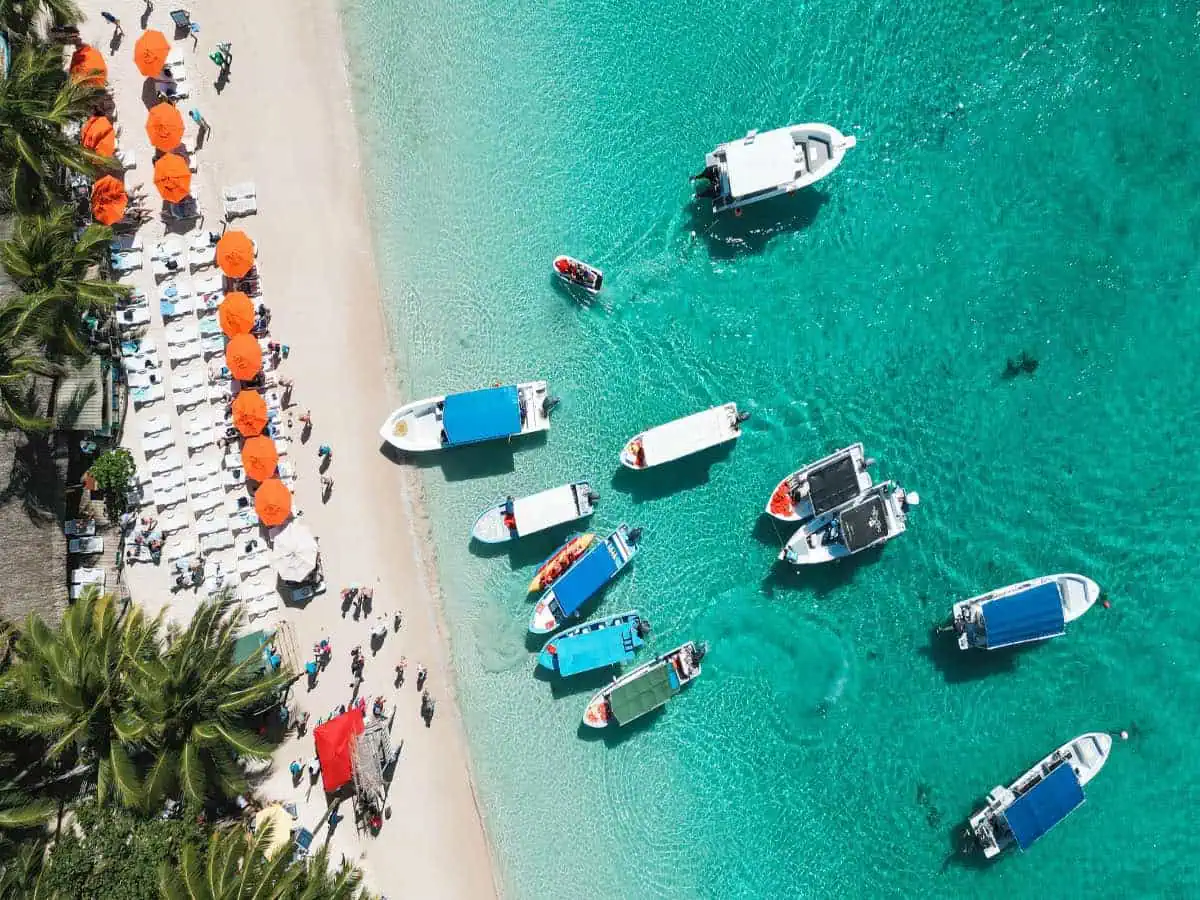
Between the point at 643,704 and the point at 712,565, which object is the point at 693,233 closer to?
the point at 712,565

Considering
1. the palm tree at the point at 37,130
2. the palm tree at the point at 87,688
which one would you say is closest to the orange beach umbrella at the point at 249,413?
the palm tree at the point at 87,688

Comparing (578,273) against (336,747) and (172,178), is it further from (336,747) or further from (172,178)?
(336,747)

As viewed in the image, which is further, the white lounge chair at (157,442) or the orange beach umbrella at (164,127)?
the white lounge chair at (157,442)

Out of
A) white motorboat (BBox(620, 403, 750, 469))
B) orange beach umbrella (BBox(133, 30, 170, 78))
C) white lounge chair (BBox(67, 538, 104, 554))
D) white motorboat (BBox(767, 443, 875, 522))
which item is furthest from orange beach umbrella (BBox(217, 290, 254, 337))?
white motorboat (BBox(767, 443, 875, 522))

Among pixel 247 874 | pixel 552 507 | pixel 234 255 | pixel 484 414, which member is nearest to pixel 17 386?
pixel 234 255

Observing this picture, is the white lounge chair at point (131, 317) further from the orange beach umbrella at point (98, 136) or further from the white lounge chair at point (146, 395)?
the orange beach umbrella at point (98, 136)

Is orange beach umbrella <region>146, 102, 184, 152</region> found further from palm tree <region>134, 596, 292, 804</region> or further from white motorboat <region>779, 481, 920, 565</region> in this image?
white motorboat <region>779, 481, 920, 565</region>
